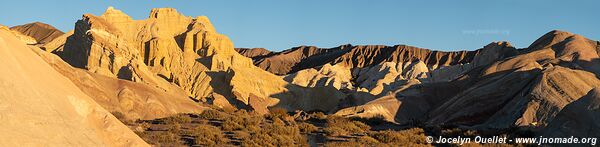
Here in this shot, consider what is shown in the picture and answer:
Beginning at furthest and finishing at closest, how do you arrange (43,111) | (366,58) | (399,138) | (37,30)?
(366,58) < (37,30) < (399,138) < (43,111)

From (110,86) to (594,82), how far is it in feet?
102

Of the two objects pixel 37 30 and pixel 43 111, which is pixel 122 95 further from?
pixel 37 30

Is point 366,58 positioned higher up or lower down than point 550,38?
higher up

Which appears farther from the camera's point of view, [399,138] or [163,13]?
[163,13]

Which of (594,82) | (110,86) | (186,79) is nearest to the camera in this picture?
(110,86)

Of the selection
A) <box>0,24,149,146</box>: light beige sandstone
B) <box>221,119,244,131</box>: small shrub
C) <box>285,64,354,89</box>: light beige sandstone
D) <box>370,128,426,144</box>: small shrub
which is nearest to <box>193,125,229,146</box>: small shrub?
<box>221,119,244,131</box>: small shrub

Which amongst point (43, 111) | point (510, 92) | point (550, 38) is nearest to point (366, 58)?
point (550, 38)

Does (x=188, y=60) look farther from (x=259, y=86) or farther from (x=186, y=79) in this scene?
(x=259, y=86)

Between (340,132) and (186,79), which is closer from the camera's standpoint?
(340,132)

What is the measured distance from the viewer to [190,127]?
2362cm

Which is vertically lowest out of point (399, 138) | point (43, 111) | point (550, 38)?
point (399, 138)

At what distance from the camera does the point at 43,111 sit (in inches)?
382

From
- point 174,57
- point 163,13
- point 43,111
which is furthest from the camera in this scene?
point 163,13

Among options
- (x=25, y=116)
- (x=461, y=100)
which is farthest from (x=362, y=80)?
(x=25, y=116)
